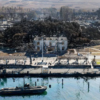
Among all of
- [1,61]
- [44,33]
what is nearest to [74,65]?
[1,61]

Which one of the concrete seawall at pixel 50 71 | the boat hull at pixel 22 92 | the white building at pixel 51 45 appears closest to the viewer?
the boat hull at pixel 22 92

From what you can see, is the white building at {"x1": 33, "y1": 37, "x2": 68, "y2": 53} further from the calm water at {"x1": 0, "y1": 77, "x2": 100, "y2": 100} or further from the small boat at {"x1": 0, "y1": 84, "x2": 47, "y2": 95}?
the small boat at {"x1": 0, "y1": 84, "x2": 47, "y2": 95}

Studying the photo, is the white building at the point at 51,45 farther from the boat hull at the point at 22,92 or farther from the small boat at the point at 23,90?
the boat hull at the point at 22,92

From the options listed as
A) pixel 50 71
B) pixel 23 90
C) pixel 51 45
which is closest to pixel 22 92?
pixel 23 90

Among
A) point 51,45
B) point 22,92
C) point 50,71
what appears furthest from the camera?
point 51,45

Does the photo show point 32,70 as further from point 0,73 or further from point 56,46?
point 56,46

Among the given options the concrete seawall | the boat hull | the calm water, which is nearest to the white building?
the concrete seawall

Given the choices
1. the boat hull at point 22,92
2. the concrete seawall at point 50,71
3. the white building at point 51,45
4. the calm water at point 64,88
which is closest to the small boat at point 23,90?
the boat hull at point 22,92

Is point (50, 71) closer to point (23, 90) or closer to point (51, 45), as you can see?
point (23, 90)
